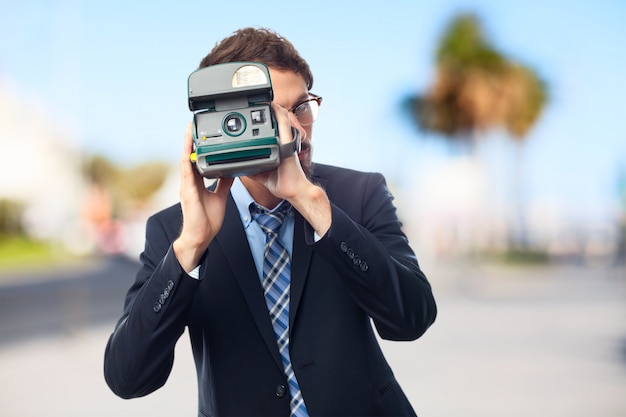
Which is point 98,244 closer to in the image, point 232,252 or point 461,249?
point 461,249

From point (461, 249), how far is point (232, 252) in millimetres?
18970

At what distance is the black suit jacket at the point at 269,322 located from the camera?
1950mm

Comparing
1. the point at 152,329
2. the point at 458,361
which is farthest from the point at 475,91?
the point at 152,329

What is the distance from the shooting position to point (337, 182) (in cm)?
230

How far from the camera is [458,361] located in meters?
9.50

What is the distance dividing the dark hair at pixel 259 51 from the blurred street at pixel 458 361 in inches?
206

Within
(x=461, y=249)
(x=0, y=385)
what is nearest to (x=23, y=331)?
(x=0, y=385)

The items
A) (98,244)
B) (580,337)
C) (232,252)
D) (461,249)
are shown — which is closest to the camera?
(232,252)

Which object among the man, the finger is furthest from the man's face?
the finger

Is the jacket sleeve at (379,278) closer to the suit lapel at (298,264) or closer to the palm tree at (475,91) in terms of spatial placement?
the suit lapel at (298,264)

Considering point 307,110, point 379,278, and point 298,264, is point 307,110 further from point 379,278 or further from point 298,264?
point 379,278

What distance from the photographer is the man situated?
1.95 meters

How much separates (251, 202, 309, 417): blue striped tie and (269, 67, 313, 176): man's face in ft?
0.45

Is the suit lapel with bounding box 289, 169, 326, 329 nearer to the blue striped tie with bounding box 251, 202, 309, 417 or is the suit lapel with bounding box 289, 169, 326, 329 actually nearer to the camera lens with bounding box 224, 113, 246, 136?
the blue striped tie with bounding box 251, 202, 309, 417
